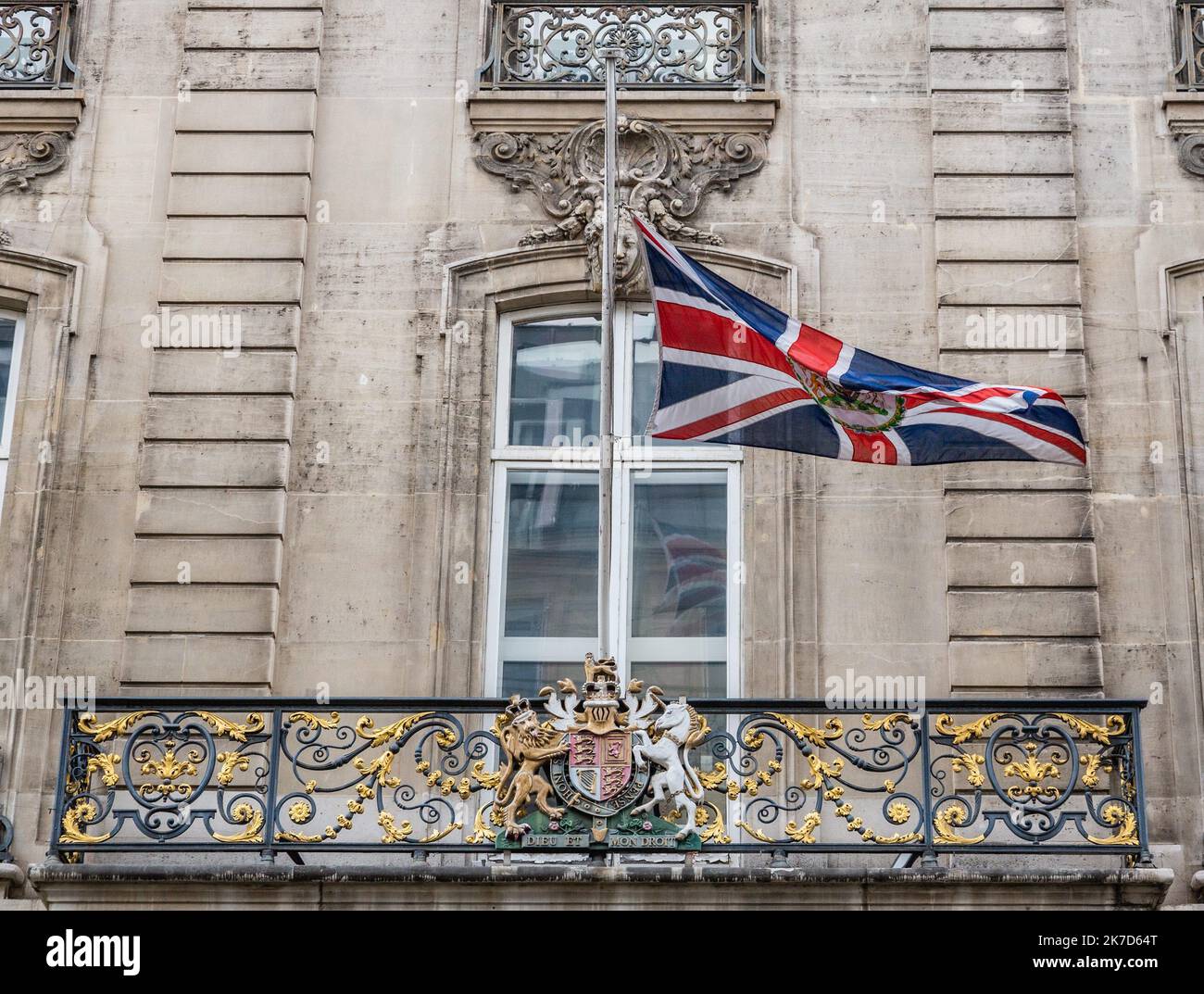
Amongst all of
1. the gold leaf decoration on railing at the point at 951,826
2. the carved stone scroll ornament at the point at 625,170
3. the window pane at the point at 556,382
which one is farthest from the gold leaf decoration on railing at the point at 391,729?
the carved stone scroll ornament at the point at 625,170

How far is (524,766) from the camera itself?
10.8 m

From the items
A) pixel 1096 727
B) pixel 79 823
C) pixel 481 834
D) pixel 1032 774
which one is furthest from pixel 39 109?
pixel 1096 727

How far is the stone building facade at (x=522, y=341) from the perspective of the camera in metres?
12.1

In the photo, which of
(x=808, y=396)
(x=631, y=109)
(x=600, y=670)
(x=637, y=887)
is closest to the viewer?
(x=637, y=887)

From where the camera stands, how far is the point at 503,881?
10633mm

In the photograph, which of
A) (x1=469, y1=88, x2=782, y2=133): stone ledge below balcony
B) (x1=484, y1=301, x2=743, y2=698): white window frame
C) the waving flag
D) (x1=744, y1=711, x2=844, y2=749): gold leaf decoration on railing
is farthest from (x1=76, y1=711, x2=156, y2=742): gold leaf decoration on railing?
(x1=469, y1=88, x2=782, y2=133): stone ledge below balcony

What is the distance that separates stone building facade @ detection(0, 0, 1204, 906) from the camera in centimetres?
1215

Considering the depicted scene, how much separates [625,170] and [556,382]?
1.35 metres

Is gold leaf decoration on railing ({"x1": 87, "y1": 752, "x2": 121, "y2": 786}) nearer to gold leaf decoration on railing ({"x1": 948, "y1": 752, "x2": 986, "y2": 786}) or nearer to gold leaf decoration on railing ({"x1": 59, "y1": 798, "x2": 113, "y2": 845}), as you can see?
gold leaf decoration on railing ({"x1": 59, "y1": 798, "x2": 113, "y2": 845})

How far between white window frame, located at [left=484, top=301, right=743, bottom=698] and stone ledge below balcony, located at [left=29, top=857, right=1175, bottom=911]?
1.74 metres

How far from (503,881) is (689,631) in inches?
90.5

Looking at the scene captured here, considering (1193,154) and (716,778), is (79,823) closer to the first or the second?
(716,778)
